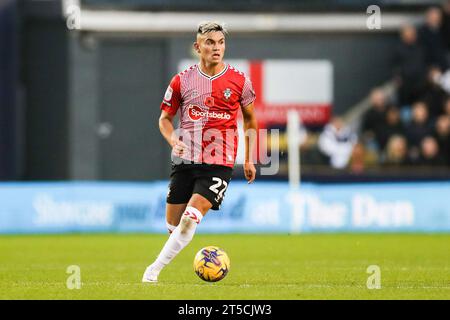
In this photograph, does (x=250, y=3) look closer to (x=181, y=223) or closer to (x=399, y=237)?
(x=399, y=237)

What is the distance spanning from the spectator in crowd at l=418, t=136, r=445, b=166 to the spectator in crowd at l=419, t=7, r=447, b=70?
2293mm

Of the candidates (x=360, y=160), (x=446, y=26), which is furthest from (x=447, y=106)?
(x=446, y=26)

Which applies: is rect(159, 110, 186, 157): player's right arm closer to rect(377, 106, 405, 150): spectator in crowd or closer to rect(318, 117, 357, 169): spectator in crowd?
rect(318, 117, 357, 169): spectator in crowd

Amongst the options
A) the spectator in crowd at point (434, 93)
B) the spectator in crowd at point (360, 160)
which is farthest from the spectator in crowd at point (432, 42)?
the spectator in crowd at point (360, 160)

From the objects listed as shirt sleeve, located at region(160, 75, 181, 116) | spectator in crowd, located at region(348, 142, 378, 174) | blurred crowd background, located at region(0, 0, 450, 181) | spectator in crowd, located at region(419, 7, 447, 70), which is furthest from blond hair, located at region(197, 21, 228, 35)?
blurred crowd background, located at region(0, 0, 450, 181)

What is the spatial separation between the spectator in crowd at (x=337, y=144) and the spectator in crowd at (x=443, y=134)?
5.96 ft

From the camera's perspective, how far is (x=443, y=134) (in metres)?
23.5

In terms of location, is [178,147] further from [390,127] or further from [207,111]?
[390,127]

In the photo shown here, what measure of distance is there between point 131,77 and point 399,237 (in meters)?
10.6

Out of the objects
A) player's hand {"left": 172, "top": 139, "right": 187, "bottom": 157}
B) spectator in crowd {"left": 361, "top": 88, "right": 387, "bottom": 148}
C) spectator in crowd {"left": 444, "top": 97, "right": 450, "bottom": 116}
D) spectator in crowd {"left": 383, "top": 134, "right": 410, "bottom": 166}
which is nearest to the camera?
player's hand {"left": 172, "top": 139, "right": 187, "bottom": 157}

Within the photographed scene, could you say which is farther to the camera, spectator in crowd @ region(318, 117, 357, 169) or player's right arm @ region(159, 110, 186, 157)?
spectator in crowd @ region(318, 117, 357, 169)

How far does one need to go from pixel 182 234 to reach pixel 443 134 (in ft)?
44.9

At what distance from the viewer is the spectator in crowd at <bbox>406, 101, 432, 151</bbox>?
23391mm

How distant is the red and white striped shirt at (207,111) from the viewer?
36.6 ft
